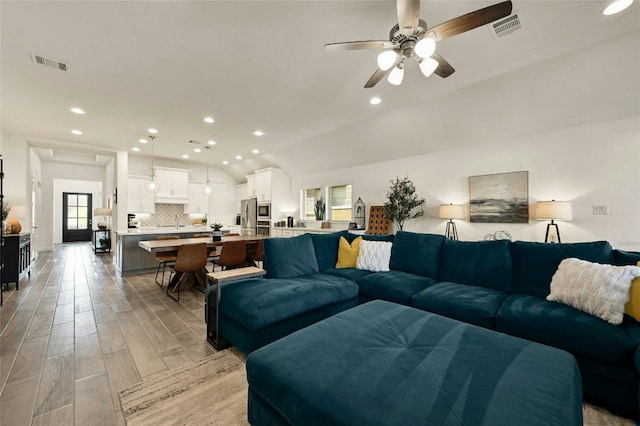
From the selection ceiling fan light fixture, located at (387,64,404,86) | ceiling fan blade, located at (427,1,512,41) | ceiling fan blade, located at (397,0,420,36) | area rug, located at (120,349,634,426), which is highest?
ceiling fan blade, located at (397,0,420,36)

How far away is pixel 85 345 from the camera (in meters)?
2.45

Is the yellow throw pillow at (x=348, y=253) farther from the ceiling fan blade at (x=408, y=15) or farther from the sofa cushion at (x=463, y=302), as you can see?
the ceiling fan blade at (x=408, y=15)

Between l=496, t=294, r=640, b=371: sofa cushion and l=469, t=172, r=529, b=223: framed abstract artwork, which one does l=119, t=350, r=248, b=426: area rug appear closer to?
l=496, t=294, r=640, b=371: sofa cushion

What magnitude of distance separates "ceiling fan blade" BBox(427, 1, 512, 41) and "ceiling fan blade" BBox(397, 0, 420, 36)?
145 mm

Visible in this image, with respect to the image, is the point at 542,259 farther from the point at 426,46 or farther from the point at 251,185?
the point at 251,185

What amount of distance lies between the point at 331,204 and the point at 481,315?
5205 millimetres

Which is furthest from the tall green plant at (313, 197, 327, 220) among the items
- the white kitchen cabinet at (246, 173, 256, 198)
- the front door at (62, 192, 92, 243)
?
the front door at (62, 192, 92, 243)

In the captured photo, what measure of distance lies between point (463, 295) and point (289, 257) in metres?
1.85

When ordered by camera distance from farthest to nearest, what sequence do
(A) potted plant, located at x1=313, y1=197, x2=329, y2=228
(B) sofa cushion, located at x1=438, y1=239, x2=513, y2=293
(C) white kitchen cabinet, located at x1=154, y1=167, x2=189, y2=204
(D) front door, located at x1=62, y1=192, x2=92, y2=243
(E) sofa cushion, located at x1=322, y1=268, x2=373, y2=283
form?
(D) front door, located at x1=62, y1=192, x2=92, y2=243 → (C) white kitchen cabinet, located at x1=154, y1=167, x2=189, y2=204 → (A) potted plant, located at x1=313, y1=197, x2=329, y2=228 → (E) sofa cushion, located at x1=322, y1=268, x2=373, y2=283 → (B) sofa cushion, located at x1=438, y1=239, x2=513, y2=293

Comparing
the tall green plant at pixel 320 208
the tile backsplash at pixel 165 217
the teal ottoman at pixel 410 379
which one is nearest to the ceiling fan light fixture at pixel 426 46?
the teal ottoman at pixel 410 379

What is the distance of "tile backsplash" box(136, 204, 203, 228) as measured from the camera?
8133 mm

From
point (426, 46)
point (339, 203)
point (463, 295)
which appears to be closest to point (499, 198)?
point (463, 295)

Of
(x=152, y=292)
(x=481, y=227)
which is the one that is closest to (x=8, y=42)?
(x=152, y=292)

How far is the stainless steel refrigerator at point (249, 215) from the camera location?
844cm
